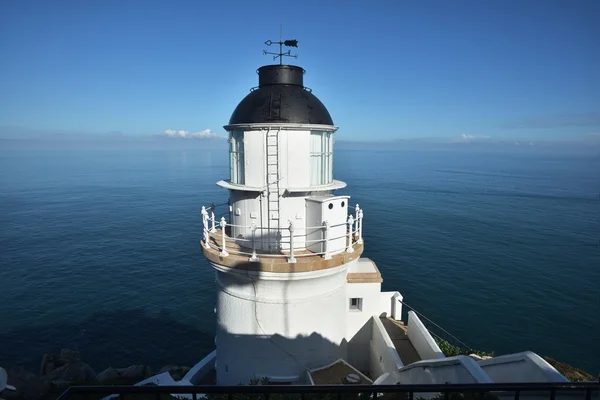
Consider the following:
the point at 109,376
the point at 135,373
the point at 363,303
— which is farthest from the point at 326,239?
the point at 109,376

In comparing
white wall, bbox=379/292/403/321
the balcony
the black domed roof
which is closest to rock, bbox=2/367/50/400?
the balcony

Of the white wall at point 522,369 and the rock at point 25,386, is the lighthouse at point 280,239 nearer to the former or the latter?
the white wall at point 522,369

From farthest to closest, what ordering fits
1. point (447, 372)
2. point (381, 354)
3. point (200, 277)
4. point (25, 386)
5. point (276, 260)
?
point (200, 277) < point (25, 386) < point (381, 354) < point (276, 260) < point (447, 372)

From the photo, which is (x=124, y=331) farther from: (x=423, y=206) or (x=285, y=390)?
(x=423, y=206)

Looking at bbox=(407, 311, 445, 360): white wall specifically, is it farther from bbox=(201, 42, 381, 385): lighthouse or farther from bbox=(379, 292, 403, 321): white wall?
bbox=(201, 42, 381, 385): lighthouse

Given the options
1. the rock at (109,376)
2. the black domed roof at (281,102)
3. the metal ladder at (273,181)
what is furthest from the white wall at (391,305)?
the rock at (109,376)

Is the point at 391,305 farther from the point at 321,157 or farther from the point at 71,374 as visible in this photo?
the point at 71,374
